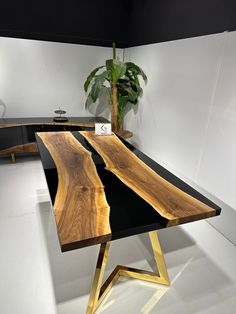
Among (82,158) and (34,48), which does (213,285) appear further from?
(34,48)

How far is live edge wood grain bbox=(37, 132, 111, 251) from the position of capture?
903 mm

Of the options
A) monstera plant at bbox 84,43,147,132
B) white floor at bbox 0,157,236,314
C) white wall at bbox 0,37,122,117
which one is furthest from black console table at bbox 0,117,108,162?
white floor at bbox 0,157,236,314

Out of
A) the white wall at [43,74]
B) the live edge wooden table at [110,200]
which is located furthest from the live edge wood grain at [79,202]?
the white wall at [43,74]

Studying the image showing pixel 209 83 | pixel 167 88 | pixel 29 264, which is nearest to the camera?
pixel 29 264

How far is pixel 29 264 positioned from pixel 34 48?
122 inches

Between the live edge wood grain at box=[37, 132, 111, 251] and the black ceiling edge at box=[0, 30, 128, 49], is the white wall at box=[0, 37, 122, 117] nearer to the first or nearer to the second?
the black ceiling edge at box=[0, 30, 128, 49]

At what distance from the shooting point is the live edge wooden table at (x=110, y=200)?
0.97m

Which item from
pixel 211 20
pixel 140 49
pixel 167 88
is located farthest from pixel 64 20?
pixel 211 20

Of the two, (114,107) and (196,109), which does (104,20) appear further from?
(196,109)

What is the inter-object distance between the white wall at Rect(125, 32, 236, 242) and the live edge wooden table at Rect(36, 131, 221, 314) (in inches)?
32.4

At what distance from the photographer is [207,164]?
222 centimetres

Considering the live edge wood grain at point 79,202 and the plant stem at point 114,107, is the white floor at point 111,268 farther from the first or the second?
the plant stem at point 114,107

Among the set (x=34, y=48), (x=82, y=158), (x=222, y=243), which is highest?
(x=34, y=48)

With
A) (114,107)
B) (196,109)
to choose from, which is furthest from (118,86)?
(196,109)
